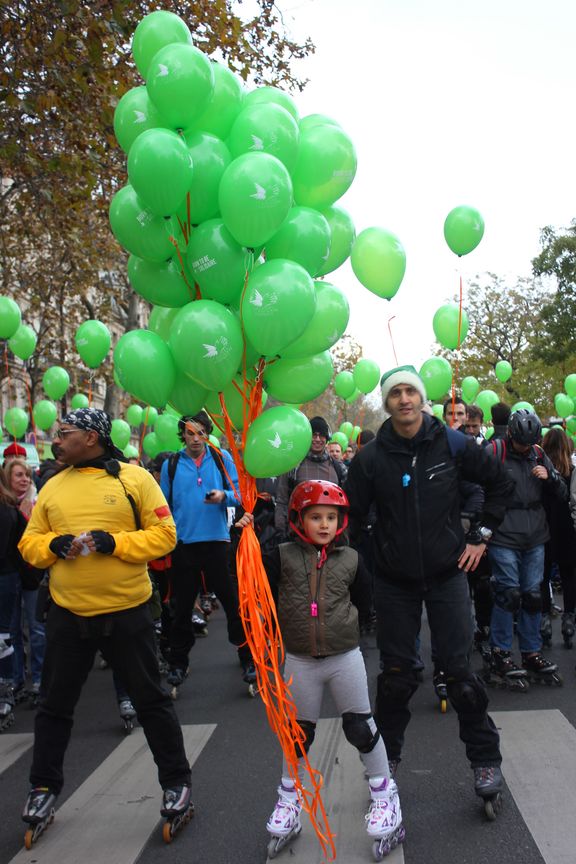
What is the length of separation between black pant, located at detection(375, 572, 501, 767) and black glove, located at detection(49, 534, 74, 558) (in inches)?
57.3

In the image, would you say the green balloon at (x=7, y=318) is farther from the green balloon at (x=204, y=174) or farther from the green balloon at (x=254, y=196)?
the green balloon at (x=254, y=196)

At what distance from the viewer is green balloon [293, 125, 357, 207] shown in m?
3.74

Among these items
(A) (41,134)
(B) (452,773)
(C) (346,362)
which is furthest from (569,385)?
(C) (346,362)

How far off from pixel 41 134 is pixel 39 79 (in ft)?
5.57

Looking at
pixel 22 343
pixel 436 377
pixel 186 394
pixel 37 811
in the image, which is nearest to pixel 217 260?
pixel 186 394

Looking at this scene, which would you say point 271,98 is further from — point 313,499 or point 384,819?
point 384,819

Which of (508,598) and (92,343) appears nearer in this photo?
(508,598)

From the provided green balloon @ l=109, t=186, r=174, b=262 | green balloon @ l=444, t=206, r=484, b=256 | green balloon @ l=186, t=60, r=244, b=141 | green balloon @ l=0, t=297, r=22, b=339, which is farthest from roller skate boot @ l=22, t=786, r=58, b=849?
green balloon @ l=0, t=297, r=22, b=339

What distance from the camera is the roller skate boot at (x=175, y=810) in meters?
3.52

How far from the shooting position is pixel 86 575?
3617 mm

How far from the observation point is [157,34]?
3.70m

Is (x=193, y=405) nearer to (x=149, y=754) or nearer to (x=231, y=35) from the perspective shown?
(x=149, y=754)

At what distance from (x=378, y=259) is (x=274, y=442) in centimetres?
171

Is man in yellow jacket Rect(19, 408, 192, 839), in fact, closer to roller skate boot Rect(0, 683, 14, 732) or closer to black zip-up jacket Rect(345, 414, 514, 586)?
black zip-up jacket Rect(345, 414, 514, 586)
